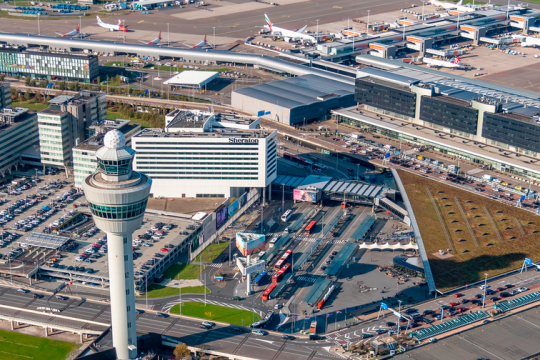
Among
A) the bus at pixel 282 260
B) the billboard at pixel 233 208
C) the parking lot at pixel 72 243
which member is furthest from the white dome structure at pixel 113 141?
the billboard at pixel 233 208

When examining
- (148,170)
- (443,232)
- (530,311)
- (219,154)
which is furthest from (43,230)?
(530,311)

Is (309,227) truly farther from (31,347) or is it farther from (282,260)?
(31,347)

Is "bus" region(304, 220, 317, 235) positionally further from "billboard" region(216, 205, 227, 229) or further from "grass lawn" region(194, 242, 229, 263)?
"billboard" region(216, 205, 227, 229)

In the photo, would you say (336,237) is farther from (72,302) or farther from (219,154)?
(72,302)

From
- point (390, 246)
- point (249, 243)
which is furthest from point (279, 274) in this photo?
point (390, 246)

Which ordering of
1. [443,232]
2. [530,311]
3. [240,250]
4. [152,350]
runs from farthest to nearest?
1. [443,232]
2. [240,250]
3. [530,311]
4. [152,350]

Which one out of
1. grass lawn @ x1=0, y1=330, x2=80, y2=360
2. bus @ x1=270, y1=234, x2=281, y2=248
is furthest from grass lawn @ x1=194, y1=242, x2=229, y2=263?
grass lawn @ x1=0, y1=330, x2=80, y2=360
